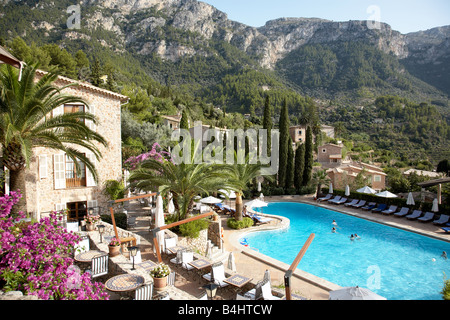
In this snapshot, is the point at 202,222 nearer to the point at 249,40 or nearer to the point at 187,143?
the point at 187,143

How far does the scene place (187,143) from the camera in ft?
45.4

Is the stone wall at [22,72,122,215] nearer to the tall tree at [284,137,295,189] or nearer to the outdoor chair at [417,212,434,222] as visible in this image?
the outdoor chair at [417,212,434,222]

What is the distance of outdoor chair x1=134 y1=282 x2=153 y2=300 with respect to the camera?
6055 millimetres

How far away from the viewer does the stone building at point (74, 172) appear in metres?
12.8

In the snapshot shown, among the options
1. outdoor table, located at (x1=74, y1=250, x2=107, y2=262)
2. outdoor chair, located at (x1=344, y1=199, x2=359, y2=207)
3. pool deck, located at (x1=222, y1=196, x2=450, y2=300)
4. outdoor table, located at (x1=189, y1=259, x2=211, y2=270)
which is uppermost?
outdoor table, located at (x1=74, y1=250, x2=107, y2=262)

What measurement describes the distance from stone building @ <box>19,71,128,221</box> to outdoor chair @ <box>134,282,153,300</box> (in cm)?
806

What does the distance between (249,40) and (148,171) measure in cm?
13610

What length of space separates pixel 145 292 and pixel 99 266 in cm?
260

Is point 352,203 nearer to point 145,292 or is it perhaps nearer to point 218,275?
point 218,275

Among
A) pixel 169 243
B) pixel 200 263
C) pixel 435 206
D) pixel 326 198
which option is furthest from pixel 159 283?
pixel 326 198

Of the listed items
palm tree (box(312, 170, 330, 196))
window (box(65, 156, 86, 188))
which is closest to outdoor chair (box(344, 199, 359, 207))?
palm tree (box(312, 170, 330, 196))
